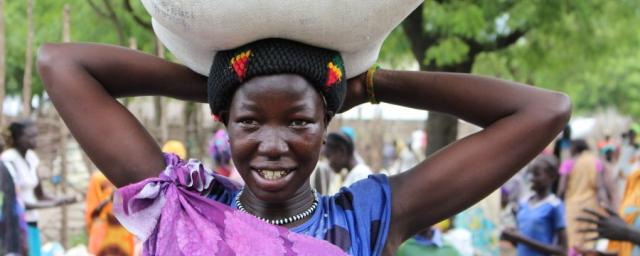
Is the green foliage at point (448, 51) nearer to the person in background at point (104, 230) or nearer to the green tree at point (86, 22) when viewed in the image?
the green tree at point (86, 22)

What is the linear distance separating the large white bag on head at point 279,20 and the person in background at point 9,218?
13.7 ft

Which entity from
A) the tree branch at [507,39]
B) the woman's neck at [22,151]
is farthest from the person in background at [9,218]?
the tree branch at [507,39]

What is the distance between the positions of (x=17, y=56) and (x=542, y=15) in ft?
46.8

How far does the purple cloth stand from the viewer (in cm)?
187

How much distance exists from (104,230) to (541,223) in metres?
3.54

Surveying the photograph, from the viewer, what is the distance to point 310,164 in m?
1.94

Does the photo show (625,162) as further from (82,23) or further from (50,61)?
(50,61)

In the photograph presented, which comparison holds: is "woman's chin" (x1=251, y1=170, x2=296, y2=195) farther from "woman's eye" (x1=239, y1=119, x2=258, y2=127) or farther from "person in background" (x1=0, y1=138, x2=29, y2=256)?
"person in background" (x1=0, y1=138, x2=29, y2=256)

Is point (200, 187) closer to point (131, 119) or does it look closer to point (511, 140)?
point (131, 119)

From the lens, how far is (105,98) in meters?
2.03

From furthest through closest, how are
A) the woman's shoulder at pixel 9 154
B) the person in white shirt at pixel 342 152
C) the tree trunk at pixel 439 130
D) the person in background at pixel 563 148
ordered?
the tree trunk at pixel 439 130, the person in background at pixel 563 148, the person in white shirt at pixel 342 152, the woman's shoulder at pixel 9 154

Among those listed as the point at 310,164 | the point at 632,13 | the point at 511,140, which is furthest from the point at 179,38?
the point at 632,13

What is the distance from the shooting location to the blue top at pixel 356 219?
6.61 ft

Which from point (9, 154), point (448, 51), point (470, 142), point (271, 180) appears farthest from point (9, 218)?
point (448, 51)
